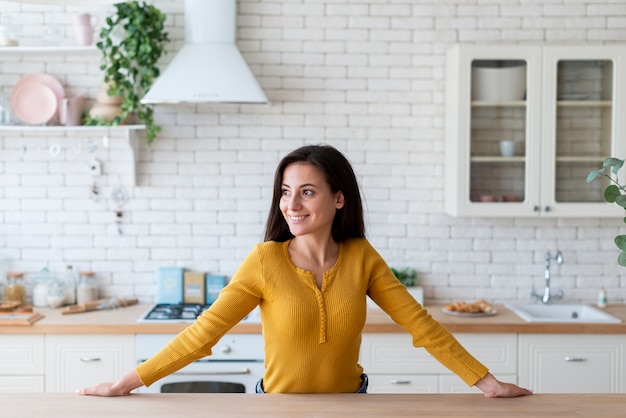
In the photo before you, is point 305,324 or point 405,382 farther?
point 405,382

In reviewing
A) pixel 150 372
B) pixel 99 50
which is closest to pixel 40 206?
pixel 99 50

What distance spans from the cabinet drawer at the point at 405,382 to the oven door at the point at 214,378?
0.59m

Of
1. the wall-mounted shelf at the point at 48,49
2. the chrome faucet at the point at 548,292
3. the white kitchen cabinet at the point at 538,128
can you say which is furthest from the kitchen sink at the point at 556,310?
the wall-mounted shelf at the point at 48,49

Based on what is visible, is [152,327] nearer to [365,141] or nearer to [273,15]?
[365,141]

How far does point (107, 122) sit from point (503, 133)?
207cm

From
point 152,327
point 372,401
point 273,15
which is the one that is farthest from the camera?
point 273,15

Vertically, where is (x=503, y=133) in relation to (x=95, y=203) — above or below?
above

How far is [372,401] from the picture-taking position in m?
2.23

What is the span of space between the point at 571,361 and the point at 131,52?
2722 millimetres

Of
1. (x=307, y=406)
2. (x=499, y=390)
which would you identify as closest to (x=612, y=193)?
(x=499, y=390)

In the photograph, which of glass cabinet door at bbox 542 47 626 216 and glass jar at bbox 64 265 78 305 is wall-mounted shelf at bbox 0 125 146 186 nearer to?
glass jar at bbox 64 265 78 305

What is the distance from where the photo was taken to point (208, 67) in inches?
159

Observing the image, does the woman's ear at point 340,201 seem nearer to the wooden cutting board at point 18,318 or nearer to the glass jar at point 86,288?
the wooden cutting board at point 18,318

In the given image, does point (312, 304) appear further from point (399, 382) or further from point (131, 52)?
point (131, 52)
